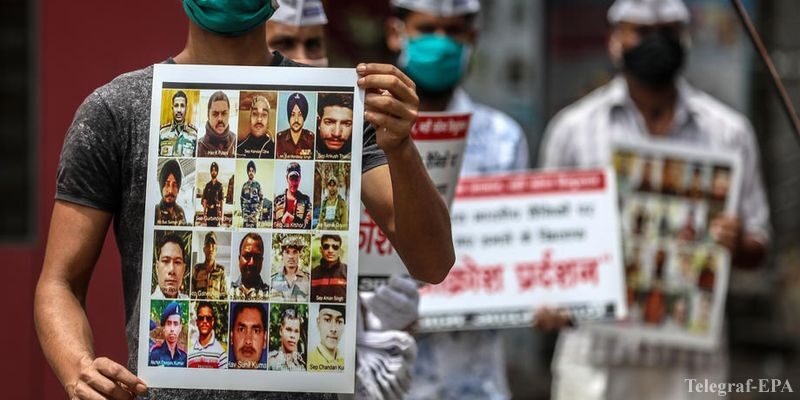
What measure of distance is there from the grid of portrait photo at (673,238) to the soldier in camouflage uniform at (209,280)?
3607mm

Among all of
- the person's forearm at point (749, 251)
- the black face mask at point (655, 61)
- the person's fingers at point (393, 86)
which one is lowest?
the person's forearm at point (749, 251)

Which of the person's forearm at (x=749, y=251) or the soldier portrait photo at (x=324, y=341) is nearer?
the soldier portrait photo at (x=324, y=341)

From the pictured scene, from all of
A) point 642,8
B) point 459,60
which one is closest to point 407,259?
point 459,60

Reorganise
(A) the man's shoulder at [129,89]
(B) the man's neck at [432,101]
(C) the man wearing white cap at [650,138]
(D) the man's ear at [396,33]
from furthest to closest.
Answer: (C) the man wearing white cap at [650,138], (D) the man's ear at [396,33], (B) the man's neck at [432,101], (A) the man's shoulder at [129,89]

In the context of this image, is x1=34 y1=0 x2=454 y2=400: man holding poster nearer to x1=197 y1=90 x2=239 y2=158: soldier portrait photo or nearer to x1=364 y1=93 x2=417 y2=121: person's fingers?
x1=364 y1=93 x2=417 y2=121: person's fingers

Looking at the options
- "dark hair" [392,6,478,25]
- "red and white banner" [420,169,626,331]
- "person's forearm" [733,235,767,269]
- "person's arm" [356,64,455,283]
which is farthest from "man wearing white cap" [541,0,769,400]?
"person's arm" [356,64,455,283]

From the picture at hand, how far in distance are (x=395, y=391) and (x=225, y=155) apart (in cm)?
109

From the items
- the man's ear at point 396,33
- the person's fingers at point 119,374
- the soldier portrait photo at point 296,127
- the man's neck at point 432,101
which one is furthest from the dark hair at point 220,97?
the man's ear at point 396,33

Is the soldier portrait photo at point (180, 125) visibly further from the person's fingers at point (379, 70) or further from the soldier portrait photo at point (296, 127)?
the person's fingers at point (379, 70)

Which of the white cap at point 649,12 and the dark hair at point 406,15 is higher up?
the white cap at point 649,12

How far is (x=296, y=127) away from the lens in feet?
9.95

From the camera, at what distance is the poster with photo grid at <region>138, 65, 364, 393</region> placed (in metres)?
2.99

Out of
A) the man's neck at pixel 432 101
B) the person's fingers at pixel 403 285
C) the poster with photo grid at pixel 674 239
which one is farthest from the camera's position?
the poster with photo grid at pixel 674 239

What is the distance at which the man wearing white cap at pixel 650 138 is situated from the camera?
650 cm
